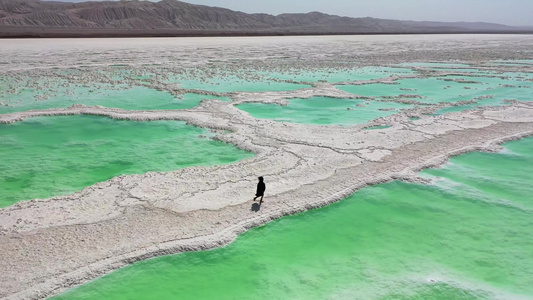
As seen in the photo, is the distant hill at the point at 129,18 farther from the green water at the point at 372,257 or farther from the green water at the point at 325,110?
the green water at the point at 372,257

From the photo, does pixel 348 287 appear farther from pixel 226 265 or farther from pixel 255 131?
pixel 255 131

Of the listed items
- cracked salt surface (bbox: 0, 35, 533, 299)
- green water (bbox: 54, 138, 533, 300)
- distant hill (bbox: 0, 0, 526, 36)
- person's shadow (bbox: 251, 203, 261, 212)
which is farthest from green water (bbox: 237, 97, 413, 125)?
distant hill (bbox: 0, 0, 526, 36)

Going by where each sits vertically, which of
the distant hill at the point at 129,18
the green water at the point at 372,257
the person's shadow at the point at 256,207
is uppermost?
the distant hill at the point at 129,18

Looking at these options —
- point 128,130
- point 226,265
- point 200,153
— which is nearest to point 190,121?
point 128,130

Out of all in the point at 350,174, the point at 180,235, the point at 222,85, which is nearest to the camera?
the point at 180,235

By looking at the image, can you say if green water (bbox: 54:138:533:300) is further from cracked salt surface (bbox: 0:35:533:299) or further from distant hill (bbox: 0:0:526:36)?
distant hill (bbox: 0:0:526:36)

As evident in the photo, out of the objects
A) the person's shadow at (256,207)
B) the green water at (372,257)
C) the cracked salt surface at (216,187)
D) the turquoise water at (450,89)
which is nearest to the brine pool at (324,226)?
the green water at (372,257)

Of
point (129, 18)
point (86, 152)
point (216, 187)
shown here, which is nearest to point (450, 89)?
point (216, 187)
